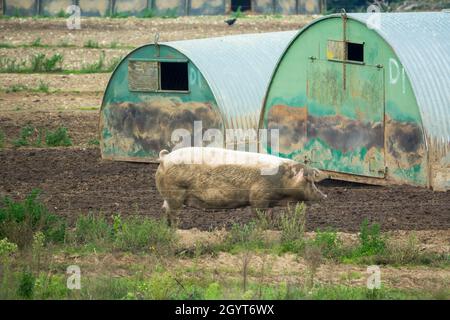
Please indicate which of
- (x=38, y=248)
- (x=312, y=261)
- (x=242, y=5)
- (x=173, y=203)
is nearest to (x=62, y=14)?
(x=242, y=5)

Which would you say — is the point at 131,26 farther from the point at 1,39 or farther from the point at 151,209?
the point at 151,209

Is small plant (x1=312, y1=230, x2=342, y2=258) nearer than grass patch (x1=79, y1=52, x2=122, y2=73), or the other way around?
small plant (x1=312, y1=230, x2=342, y2=258)

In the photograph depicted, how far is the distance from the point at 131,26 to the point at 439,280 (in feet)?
72.1

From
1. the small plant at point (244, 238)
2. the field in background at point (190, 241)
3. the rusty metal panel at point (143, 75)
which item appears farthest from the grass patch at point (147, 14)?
the small plant at point (244, 238)

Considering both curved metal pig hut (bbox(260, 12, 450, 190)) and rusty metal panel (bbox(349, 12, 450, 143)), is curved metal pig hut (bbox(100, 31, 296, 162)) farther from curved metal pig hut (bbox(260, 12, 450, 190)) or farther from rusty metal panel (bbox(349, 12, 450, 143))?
rusty metal panel (bbox(349, 12, 450, 143))

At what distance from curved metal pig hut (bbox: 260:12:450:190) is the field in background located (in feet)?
1.17

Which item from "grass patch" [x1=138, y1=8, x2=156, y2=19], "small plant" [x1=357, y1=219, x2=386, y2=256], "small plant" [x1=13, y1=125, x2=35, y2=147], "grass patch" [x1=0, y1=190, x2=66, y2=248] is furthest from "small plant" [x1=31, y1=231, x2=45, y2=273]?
"grass patch" [x1=138, y1=8, x2=156, y2=19]

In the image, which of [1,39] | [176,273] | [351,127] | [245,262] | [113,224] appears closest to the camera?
[245,262]

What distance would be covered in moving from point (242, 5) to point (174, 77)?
1737 centimetres

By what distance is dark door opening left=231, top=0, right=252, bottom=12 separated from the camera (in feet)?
122

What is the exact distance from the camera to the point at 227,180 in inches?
563

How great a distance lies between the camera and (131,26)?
32.8m

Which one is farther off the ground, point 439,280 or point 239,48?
point 239,48

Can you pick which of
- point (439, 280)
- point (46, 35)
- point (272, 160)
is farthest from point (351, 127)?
point (46, 35)
